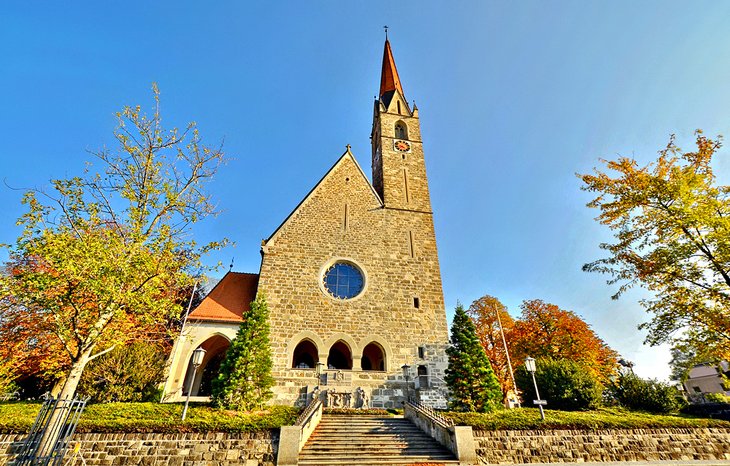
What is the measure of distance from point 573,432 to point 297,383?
34.6ft

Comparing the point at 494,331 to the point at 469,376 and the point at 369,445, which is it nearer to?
the point at 469,376

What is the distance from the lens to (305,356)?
17.3 m

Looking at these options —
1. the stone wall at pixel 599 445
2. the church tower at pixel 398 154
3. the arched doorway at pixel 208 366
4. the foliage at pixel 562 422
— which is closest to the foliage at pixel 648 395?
the foliage at pixel 562 422

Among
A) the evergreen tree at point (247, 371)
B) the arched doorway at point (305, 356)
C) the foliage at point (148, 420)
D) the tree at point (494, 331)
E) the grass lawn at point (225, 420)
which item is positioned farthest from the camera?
the tree at point (494, 331)

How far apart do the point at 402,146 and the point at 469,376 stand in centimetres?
1634

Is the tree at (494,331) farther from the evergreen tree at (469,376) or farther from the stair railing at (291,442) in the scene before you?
the stair railing at (291,442)

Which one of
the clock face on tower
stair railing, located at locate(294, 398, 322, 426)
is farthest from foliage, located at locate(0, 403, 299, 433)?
the clock face on tower

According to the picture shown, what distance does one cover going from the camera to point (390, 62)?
3212cm

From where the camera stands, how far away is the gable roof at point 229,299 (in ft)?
50.6

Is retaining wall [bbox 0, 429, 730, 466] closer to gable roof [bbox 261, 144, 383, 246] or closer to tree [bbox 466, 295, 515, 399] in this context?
gable roof [bbox 261, 144, 383, 246]

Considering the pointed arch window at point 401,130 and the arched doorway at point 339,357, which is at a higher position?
the pointed arch window at point 401,130

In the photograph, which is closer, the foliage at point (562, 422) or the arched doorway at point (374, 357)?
the foliage at point (562, 422)

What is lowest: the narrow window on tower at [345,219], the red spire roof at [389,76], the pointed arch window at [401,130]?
the narrow window on tower at [345,219]

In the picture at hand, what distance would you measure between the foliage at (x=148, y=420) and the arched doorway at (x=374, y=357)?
6.31m
